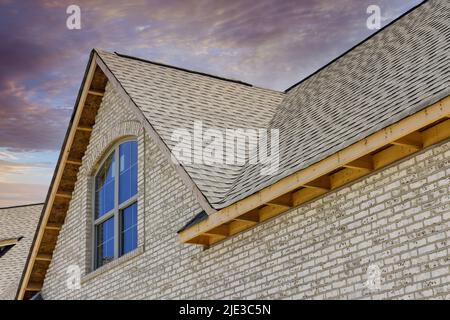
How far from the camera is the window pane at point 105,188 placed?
16625 millimetres

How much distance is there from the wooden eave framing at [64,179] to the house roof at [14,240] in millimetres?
1577

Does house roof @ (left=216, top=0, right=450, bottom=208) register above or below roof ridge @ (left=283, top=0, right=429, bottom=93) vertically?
below

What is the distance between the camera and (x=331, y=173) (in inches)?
413

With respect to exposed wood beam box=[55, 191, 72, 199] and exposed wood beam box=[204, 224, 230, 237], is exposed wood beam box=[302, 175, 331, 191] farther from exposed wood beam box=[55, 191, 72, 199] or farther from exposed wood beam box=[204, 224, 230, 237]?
exposed wood beam box=[55, 191, 72, 199]

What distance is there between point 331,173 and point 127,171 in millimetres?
6547

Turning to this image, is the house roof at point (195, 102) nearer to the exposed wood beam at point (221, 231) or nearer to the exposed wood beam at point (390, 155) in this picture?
the exposed wood beam at point (221, 231)

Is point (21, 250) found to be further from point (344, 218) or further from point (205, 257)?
point (344, 218)

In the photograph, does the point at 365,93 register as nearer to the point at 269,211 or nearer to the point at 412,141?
the point at 269,211

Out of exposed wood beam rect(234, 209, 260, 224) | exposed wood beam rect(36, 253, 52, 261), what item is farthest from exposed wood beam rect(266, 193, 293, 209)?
exposed wood beam rect(36, 253, 52, 261)

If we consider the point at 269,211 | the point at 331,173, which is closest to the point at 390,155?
the point at 331,173

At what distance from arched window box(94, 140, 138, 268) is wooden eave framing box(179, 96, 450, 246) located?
3.26 meters

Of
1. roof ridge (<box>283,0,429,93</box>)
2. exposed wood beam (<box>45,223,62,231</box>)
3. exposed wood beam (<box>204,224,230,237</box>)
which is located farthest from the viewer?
exposed wood beam (<box>45,223,62,231</box>)

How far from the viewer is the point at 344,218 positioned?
33.2 feet

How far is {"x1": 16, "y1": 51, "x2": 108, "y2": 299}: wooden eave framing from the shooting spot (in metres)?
17.6
